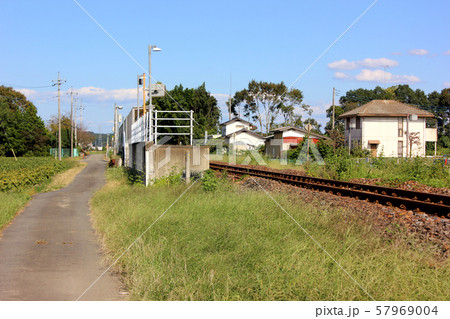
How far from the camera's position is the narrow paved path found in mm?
5453

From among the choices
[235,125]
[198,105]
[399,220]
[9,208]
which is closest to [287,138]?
[198,105]

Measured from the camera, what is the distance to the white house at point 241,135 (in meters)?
64.9

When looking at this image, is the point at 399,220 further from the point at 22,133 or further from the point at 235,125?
the point at 22,133

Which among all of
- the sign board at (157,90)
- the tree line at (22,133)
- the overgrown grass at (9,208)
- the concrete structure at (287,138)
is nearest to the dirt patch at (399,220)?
the overgrown grass at (9,208)

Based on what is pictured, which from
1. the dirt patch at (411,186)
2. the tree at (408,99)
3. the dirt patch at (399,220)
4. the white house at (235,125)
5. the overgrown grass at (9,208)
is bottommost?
the overgrown grass at (9,208)

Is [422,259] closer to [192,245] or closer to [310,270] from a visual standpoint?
[310,270]

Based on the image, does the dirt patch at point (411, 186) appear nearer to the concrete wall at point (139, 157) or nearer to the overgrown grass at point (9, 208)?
the concrete wall at point (139, 157)

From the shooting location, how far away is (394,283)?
5070mm

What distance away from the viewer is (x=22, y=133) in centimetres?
7181

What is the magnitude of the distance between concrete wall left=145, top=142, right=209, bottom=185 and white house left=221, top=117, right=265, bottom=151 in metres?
42.7

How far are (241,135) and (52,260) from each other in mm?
59725

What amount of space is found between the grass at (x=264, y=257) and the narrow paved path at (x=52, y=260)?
351 millimetres

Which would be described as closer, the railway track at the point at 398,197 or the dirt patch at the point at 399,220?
the dirt patch at the point at 399,220

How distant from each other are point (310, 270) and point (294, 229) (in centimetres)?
226
